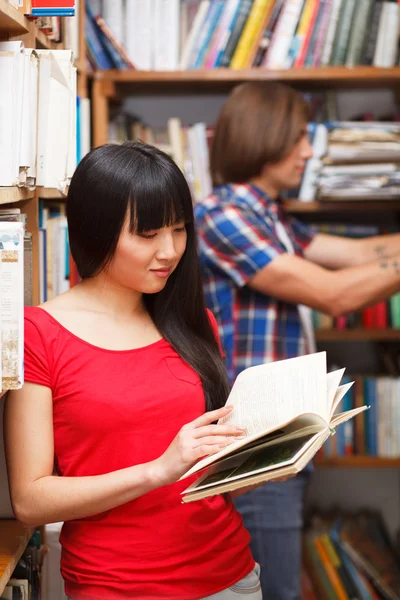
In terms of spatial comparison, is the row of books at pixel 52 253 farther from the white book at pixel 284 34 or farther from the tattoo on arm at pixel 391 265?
the white book at pixel 284 34

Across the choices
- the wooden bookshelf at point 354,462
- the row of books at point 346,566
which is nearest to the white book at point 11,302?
the wooden bookshelf at point 354,462

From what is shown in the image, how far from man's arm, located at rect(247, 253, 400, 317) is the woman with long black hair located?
63 centimetres

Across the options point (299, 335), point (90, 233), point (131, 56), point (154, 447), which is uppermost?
point (131, 56)

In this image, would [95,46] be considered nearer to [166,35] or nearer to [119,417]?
[166,35]

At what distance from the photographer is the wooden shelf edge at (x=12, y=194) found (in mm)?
1143

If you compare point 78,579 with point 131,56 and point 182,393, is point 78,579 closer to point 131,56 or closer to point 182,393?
point 182,393

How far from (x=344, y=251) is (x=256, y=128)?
1.52 ft

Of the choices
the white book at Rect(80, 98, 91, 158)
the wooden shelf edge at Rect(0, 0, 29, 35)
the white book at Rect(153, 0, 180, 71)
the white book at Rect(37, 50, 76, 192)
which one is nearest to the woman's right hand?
the white book at Rect(37, 50, 76, 192)

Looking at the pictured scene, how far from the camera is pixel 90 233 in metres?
1.22

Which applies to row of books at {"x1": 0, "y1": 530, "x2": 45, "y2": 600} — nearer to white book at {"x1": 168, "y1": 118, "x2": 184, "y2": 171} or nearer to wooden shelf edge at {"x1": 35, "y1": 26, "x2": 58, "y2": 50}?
wooden shelf edge at {"x1": 35, "y1": 26, "x2": 58, "y2": 50}

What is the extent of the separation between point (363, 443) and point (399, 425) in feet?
0.42

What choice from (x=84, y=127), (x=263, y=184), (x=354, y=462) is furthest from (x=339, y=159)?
(x=354, y=462)

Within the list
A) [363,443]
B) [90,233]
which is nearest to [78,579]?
[90,233]

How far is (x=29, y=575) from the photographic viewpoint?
1405 millimetres
